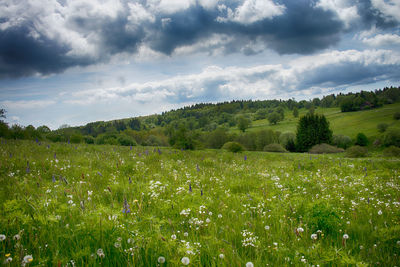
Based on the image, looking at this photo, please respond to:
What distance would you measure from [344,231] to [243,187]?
10.1 ft

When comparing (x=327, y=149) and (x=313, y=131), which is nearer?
(x=327, y=149)

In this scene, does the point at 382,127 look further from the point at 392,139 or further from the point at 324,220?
the point at 324,220

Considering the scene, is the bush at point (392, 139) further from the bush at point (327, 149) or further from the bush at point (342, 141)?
the bush at point (327, 149)

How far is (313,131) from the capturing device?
76.4 m

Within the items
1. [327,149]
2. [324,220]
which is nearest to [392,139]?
[327,149]

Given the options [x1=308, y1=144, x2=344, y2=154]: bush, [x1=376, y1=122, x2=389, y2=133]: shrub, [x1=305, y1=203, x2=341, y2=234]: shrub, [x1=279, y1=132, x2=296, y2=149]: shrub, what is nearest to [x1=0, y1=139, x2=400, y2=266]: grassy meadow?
[x1=305, y1=203, x2=341, y2=234]: shrub

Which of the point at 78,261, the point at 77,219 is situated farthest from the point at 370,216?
the point at 77,219

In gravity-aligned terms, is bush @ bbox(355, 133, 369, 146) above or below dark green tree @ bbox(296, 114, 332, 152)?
below

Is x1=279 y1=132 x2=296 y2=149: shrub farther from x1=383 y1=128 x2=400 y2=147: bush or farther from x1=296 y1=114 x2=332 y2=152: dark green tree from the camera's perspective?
x1=383 y1=128 x2=400 y2=147: bush

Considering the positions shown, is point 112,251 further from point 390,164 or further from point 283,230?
point 390,164

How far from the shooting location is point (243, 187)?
6426 mm

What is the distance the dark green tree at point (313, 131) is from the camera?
76188mm

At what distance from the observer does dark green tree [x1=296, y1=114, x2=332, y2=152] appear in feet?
250

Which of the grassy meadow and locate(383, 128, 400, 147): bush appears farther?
locate(383, 128, 400, 147): bush
